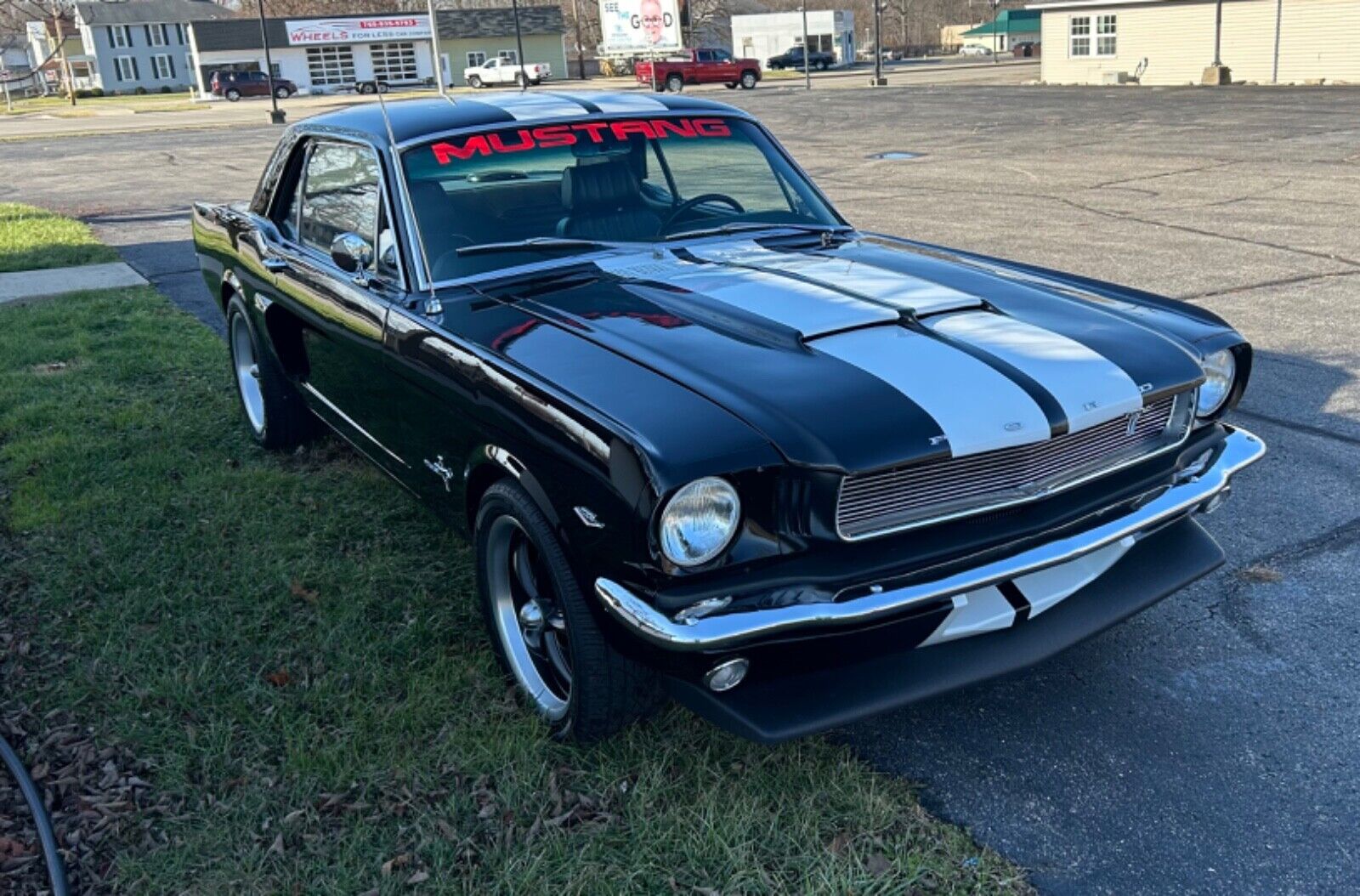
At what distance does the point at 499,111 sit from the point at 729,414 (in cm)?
208

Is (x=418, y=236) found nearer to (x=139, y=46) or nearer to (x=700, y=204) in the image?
(x=700, y=204)

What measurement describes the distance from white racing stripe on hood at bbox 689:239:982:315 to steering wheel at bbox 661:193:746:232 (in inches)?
8.0

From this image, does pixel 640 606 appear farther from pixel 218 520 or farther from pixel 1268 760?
pixel 218 520

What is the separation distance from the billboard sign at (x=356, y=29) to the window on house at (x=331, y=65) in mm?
1080

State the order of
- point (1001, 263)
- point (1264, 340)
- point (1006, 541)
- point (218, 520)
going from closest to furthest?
point (1006, 541)
point (1001, 263)
point (218, 520)
point (1264, 340)

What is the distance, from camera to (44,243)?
12906 mm

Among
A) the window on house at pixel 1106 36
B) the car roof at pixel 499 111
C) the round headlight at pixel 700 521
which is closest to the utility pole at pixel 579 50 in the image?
the window on house at pixel 1106 36

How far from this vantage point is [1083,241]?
1025 centimetres

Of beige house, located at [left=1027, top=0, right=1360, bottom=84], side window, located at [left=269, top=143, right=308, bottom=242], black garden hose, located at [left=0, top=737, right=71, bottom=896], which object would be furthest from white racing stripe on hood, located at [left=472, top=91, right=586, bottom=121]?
beige house, located at [left=1027, top=0, right=1360, bottom=84]

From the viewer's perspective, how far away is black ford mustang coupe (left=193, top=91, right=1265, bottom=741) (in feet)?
8.73

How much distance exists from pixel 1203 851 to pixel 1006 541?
83 centimetres

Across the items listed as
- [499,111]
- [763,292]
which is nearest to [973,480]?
[763,292]

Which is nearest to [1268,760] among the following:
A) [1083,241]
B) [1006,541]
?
[1006,541]

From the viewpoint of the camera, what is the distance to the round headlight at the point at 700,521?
2.59m
